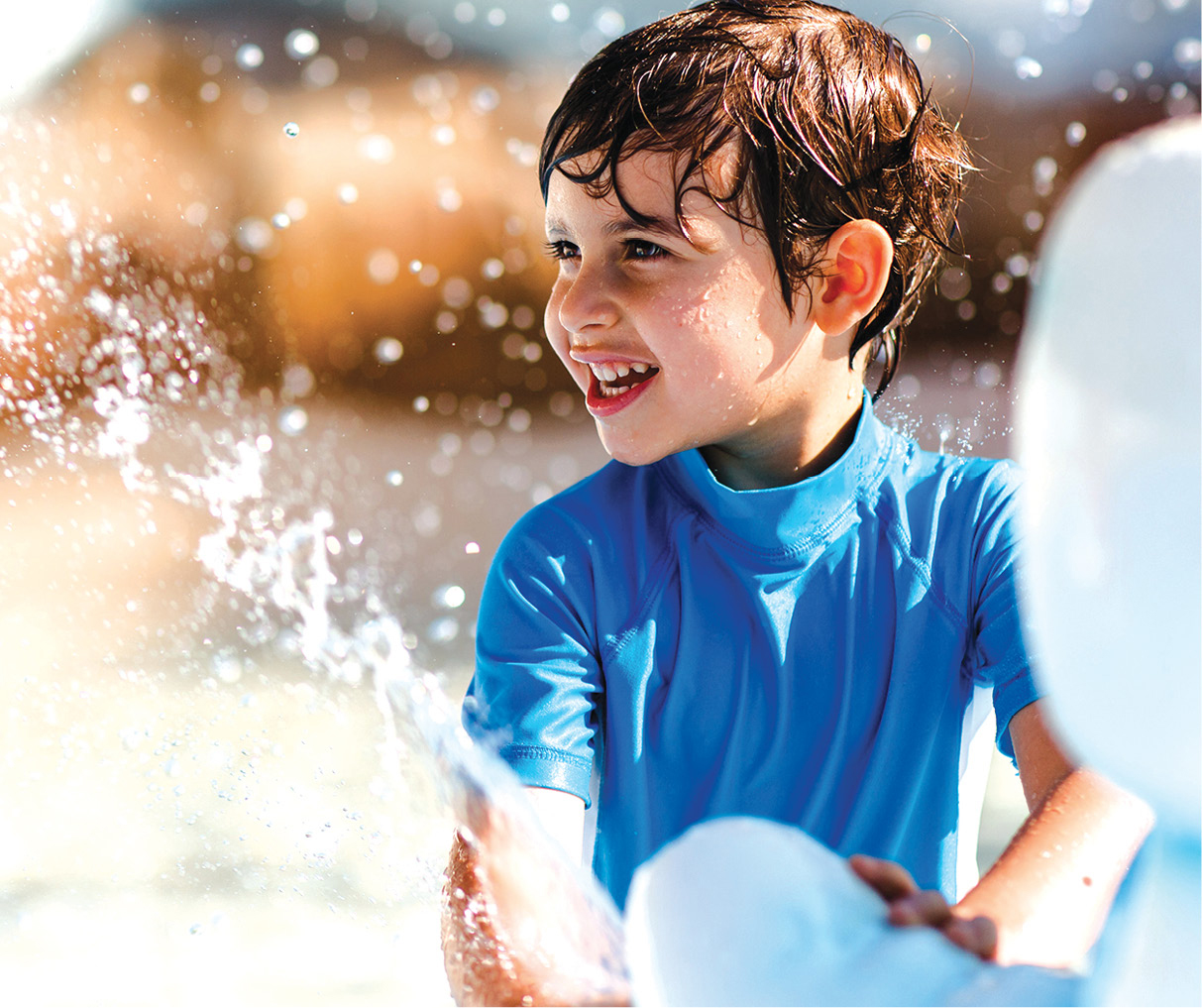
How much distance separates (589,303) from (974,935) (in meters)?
0.46

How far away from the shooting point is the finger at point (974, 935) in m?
0.46

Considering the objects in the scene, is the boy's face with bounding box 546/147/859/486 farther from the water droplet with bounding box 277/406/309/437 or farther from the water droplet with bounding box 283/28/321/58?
the water droplet with bounding box 283/28/321/58

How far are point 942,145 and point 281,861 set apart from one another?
1.17 metres

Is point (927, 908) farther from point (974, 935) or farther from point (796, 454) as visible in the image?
point (796, 454)

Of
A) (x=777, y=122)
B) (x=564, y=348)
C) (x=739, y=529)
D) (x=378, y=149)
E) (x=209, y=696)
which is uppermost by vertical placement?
(x=378, y=149)

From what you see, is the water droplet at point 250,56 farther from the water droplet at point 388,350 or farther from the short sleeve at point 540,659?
the short sleeve at point 540,659

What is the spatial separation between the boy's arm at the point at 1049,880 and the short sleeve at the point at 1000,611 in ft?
0.18

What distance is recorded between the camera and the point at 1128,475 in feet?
1.28

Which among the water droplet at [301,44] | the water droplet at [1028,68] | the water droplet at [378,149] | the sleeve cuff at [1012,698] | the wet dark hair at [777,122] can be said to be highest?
the water droplet at [301,44]

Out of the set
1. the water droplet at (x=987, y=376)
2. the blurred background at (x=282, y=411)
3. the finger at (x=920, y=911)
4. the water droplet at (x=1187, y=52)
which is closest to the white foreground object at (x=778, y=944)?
the finger at (x=920, y=911)

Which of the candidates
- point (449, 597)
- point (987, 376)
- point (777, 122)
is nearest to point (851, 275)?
point (777, 122)

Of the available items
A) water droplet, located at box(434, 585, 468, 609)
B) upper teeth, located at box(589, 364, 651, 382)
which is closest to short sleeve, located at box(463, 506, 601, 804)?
upper teeth, located at box(589, 364, 651, 382)

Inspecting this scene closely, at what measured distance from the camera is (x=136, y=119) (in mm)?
2254

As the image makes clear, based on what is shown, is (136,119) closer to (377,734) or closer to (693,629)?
(377,734)
